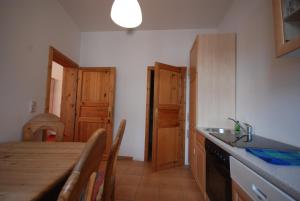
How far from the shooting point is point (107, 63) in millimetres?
3400

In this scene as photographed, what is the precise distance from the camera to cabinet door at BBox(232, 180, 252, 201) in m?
0.87

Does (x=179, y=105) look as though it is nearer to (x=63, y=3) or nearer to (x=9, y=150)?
(x=9, y=150)

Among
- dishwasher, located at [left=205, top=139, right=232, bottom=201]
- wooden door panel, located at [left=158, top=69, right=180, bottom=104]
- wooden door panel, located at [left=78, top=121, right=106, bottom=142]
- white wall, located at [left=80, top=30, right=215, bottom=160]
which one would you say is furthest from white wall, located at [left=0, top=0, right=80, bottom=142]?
dishwasher, located at [left=205, top=139, right=232, bottom=201]

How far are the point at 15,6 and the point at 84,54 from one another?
172 cm

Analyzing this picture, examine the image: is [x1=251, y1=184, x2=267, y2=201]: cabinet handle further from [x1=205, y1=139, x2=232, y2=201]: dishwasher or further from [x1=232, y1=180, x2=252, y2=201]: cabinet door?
[x1=205, y1=139, x2=232, y2=201]: dishwasher

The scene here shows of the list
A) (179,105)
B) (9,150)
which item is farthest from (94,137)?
(179,105)

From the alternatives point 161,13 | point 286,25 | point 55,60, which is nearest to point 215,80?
point 286,25

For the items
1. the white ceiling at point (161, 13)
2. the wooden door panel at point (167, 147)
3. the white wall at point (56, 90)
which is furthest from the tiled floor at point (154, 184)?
the white wall at point (56, 90)

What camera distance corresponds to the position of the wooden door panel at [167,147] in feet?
8.88

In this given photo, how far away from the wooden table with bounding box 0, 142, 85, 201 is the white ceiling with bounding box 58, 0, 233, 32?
2.41 m

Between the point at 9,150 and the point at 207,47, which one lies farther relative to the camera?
the point at 207,47

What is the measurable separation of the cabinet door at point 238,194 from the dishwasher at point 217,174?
0.06 m

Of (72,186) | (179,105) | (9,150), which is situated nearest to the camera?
(72,186)

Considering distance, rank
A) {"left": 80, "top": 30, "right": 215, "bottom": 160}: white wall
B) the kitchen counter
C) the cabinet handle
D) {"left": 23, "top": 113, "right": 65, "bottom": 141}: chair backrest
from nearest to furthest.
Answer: the kitchen counter, the cabinet handle, {"left": 23, "top": 113, "right": 65, "bottom": 141}: chair backrest, {"left": 80, "top": 30, "right": 215, "bottom": 160}: white wall
